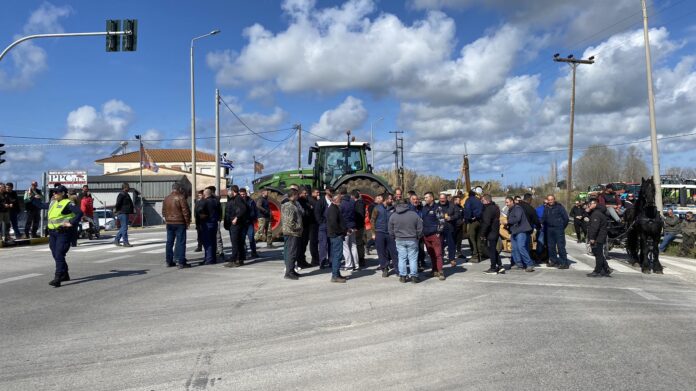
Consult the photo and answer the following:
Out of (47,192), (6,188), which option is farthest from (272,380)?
(47,192)

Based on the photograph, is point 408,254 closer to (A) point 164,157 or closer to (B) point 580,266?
(B) point 580,266

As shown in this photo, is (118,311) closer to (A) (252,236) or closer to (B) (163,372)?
(B) (163,372)

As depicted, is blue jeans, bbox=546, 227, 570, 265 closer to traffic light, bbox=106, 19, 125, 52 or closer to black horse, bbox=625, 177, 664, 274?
black horse, bbox=625, 177, 664, 274

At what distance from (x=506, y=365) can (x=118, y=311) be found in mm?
5250

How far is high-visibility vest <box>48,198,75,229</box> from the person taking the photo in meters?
9.06

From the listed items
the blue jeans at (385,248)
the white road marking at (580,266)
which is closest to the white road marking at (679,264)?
the white road marking at (580,266)

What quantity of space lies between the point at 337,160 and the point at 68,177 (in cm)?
1295

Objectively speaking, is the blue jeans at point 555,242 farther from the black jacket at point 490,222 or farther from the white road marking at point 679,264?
the white road marking at point 679,264

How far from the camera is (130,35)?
15859 mm

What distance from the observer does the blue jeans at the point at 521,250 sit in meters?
11.5

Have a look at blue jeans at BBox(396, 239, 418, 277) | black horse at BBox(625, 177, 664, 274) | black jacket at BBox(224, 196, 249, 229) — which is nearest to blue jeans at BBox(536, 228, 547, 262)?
black horse at BBox(625, 177, 664, 274)

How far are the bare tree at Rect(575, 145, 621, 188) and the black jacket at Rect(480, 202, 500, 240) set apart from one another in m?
64.2

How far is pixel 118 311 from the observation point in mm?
7277

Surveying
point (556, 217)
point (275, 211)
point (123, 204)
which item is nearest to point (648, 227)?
point (556, 217)
